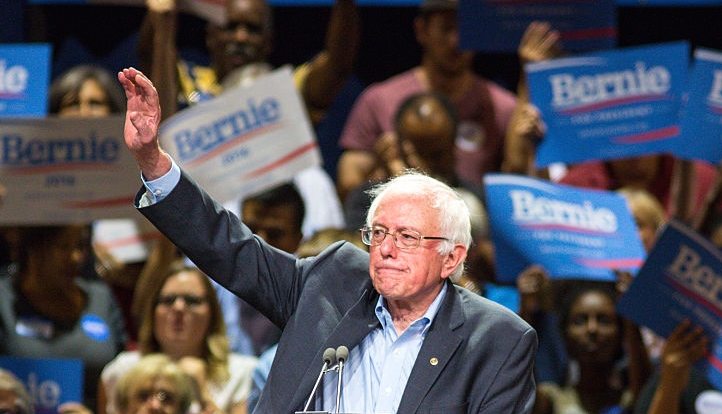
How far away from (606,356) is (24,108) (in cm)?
228

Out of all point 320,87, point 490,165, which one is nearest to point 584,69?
point 490,165

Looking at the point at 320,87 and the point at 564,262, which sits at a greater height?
the point at 320,87

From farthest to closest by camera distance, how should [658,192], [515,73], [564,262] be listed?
[515,73], [658,192], [564,262]

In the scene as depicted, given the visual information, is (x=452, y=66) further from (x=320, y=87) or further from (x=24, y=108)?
(x=24, y=108)

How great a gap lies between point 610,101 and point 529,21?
19.8 inches

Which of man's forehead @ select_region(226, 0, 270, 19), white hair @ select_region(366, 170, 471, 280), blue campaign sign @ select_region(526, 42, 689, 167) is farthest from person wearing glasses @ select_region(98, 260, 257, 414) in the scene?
white hair @ select_region(366, 170, 471, 280)

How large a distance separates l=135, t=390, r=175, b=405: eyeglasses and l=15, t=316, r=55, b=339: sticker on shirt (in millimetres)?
567

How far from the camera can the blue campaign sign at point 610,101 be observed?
5426mm

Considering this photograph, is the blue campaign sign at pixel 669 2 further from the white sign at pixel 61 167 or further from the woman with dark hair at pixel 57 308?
the woman with dark hair at pixel 57 308

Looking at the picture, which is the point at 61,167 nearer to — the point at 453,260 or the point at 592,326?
the point at 592,326

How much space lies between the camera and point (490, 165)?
5.97 metres

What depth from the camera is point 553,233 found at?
5.03 m

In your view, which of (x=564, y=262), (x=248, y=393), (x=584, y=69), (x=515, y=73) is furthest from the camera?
(x=515, y=73)

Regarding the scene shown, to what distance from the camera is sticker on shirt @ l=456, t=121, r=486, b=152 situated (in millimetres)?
5965
